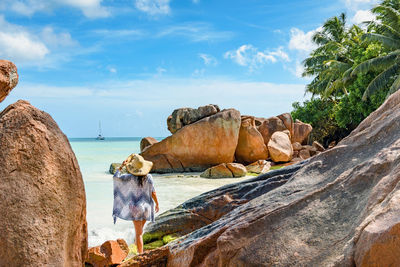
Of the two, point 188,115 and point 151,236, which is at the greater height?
point 188,115

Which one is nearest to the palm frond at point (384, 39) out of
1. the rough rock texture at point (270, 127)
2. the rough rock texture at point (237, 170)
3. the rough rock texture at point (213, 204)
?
the rough rock texture at point (270, 127)

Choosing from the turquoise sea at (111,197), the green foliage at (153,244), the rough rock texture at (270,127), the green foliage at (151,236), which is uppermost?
the rough rock texture at (270,127)

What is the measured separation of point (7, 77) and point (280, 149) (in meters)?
17.0

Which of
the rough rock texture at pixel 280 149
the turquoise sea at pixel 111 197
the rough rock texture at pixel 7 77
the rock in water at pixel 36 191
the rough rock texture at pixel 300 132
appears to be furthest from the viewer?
the rough rock texture at pixel 300 132

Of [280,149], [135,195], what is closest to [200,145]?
[280,149]

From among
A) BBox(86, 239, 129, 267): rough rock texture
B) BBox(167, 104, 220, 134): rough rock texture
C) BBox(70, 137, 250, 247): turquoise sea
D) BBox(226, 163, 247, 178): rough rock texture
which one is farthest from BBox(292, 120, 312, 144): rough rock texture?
BBox(86, 239, 129, 267): rough rock texture

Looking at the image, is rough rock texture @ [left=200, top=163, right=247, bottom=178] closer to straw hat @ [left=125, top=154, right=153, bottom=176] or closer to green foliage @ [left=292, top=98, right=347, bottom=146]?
straw hat @ [left=125, top=154, right=153, bottom=176]

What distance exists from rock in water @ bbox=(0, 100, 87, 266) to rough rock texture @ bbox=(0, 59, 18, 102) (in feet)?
0.41

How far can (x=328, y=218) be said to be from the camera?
2604mm

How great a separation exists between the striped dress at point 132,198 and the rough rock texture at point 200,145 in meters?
12.5

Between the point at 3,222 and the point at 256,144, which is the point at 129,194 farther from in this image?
the point at 256,144

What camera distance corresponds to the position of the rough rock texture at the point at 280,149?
18.5m

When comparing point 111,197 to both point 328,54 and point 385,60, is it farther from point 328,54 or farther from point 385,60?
point 328,54

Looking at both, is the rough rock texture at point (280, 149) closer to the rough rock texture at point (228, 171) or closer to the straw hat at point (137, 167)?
the rough rock texture at point (228, 171)
